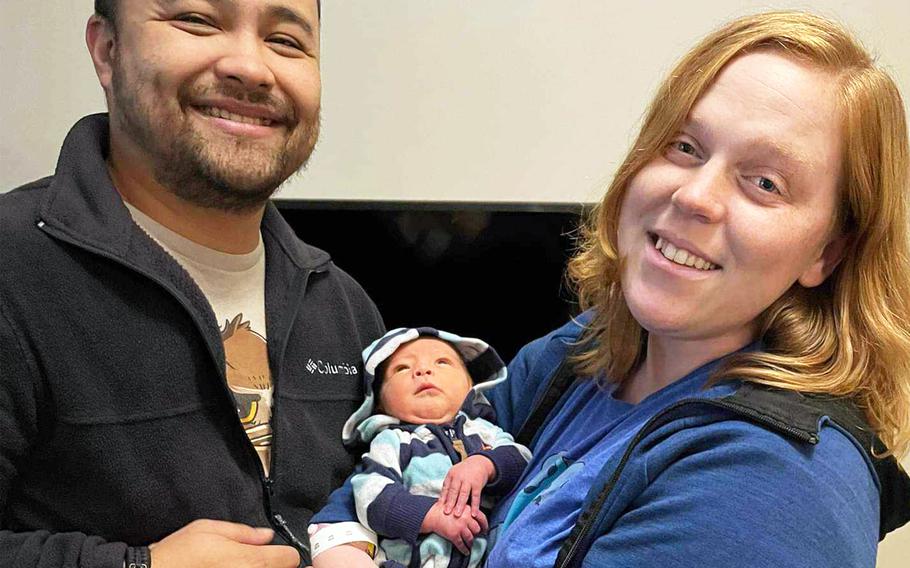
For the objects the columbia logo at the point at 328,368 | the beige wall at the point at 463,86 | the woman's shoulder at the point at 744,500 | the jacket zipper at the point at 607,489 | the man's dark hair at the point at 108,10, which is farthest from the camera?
the beige wall at the point at 463,86

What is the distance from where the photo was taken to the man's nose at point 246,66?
53.5 inches

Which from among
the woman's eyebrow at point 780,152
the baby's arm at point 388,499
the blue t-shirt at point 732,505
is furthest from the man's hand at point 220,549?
the woman's eyebrow at point 780,152

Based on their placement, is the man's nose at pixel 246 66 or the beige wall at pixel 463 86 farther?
the beige wall at pixel 463 86

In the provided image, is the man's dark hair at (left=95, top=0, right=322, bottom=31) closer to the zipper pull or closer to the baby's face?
the baby's face

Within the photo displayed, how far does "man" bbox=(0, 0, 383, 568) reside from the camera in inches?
46.9

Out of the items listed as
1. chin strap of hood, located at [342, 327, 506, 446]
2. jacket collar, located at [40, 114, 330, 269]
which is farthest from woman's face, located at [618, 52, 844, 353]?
jacket collar, located at [40, 114, 330, 269]

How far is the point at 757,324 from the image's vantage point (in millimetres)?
1196

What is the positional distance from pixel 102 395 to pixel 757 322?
98cm

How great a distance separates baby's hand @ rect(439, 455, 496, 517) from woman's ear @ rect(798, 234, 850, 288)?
572mm

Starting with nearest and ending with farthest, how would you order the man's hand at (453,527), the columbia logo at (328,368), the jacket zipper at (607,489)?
the jacket zipper at (607,489) → the man's hand at (453,527) → the columbia logo at (328,368)

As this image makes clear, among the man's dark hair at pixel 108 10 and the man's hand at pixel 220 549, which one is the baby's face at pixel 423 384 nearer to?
the man's hand at pixel 220 549

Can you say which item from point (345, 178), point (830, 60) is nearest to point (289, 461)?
point (830, 60)

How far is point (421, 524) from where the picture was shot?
1.30 m

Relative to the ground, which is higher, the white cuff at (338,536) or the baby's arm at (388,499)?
the baby's arm at (388,499)
